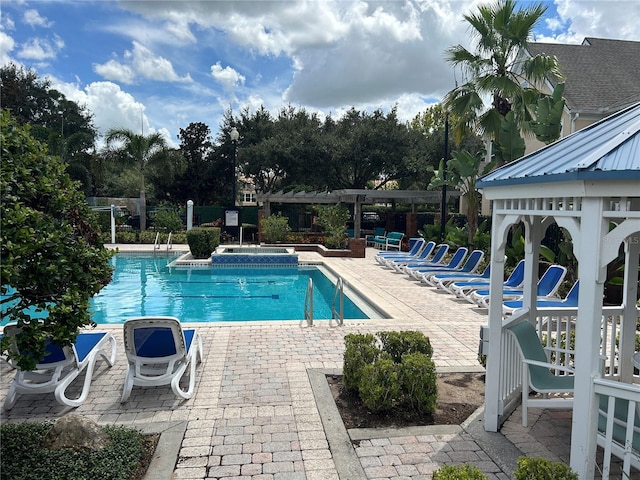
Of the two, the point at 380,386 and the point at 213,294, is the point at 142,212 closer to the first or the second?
the point at 213,294

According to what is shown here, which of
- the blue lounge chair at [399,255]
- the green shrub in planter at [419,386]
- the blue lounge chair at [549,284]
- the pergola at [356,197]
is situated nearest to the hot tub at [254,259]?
the blue lounge chair at [399,255]

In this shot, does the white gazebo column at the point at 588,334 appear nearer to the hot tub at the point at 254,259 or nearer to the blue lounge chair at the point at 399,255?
the blue lounge chair at the point at 399,255

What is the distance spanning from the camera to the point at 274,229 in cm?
2167

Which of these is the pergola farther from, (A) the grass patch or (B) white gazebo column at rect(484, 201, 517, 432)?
(A) the grass patch

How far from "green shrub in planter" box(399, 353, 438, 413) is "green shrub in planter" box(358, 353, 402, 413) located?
0.09 meters

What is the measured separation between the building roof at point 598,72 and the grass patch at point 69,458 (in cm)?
1881

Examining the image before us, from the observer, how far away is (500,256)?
4.30 metres

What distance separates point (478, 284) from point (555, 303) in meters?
2.52

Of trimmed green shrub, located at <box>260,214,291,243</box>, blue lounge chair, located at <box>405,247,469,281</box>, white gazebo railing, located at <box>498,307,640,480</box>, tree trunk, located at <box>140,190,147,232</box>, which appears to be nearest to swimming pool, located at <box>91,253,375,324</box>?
blue lounge chair, located at <box>405,247,469,281</box>

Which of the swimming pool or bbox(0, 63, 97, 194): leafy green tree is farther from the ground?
bbox(0, 63, 97, 194): leafy green tree

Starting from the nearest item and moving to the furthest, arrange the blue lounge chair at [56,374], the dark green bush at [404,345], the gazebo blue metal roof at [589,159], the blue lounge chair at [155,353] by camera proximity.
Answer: the gazebo blue metal roof at [589,159], the blue lounge chair at [56,374], the blue lounge chair at [155,353], the dark green bush at [404,345]

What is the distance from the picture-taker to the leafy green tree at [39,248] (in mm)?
3090

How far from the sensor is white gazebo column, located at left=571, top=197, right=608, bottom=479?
10.2 ft

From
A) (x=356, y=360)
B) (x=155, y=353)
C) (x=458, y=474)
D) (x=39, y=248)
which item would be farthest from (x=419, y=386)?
(x=39, y=248)
